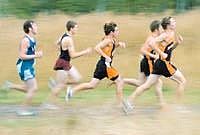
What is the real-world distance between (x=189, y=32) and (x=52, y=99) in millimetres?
9611

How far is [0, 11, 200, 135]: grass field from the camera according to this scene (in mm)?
11609

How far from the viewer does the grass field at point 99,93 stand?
11.6 m

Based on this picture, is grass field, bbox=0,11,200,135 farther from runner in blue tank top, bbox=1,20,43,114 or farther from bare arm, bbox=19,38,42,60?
bare arm, bbox=19,38,42,60

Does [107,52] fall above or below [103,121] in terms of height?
above

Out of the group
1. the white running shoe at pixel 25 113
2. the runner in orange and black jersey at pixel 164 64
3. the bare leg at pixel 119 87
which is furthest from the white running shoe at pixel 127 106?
the white running shoe at pixel 25 113

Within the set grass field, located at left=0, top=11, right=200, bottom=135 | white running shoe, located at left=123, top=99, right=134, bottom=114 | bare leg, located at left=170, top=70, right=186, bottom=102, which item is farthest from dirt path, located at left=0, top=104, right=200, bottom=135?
bare leg, located at left=170, top=70, right=186, bottom=102

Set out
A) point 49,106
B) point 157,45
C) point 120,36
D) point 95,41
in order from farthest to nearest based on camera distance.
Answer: point 120,36
point 95,41
point 49,106
point 157,45

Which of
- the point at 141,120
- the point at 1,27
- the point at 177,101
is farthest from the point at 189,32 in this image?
the point at 141,120

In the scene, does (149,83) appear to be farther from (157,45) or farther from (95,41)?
(95,41)

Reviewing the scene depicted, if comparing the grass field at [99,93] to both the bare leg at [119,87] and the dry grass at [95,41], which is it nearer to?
the dry grass at [95,41]

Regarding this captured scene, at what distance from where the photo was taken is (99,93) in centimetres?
1600

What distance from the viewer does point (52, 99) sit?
44.9ft

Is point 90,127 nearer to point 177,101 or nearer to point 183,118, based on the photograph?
point 183,118

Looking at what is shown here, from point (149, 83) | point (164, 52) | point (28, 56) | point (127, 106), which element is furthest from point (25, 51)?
point (164, 52)
